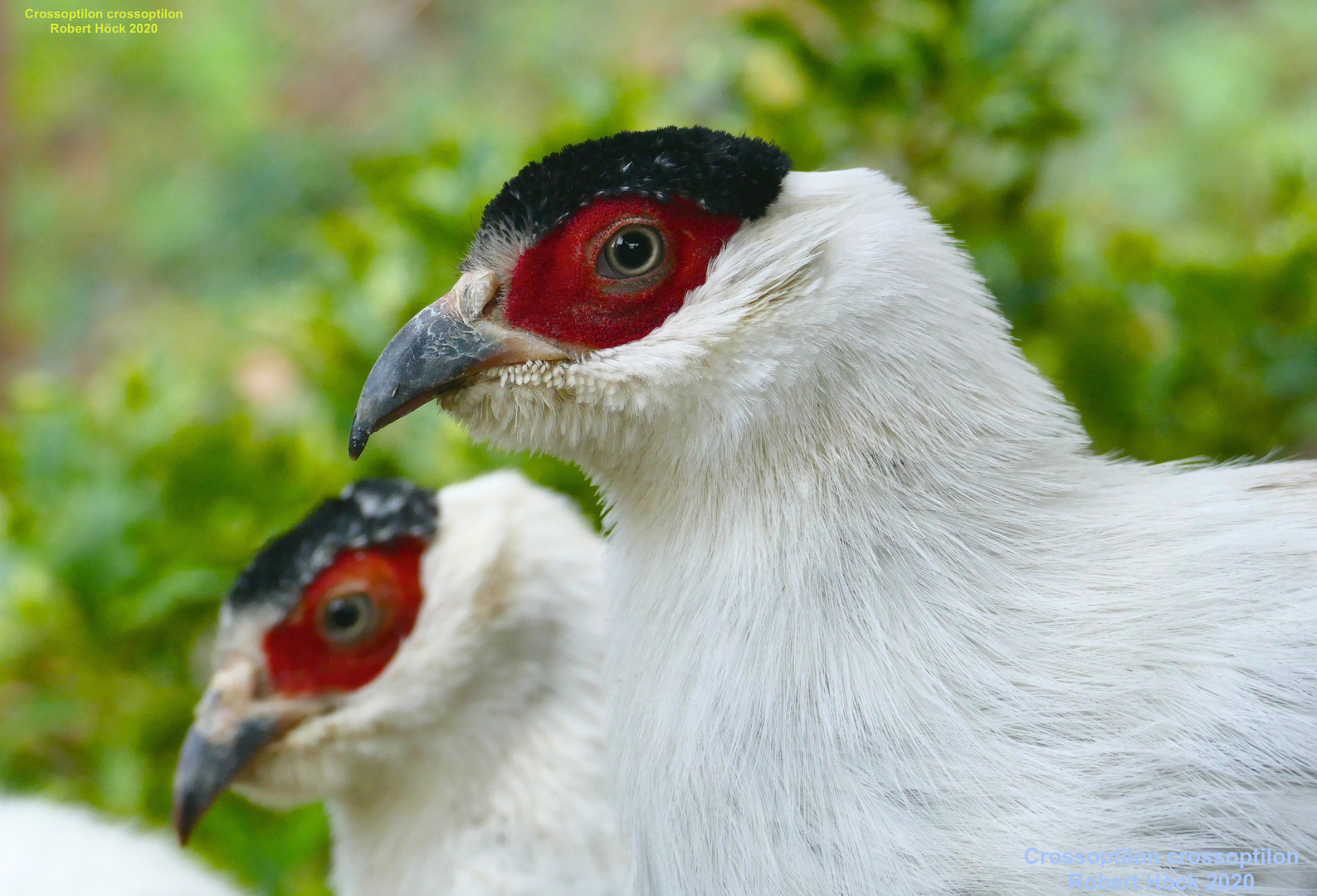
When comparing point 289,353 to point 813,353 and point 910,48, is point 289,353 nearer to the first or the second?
point 910,48

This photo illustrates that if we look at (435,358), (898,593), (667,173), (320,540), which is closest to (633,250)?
(667,173)

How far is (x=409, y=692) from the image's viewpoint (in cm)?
192

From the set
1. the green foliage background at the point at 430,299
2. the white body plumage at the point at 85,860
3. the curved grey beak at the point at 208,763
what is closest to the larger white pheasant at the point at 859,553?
the curved grey beak at the point at 208,763

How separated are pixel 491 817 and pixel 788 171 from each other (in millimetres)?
1207

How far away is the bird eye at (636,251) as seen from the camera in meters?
1.41

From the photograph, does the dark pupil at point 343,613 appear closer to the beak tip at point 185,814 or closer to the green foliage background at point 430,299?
the beak tip at point 185,814

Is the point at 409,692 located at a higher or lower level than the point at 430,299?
lower

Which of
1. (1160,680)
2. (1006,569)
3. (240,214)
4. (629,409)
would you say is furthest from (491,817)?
(240,214)

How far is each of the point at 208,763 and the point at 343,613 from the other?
36 centimetres

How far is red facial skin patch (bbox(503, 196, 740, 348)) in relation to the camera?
4.61 feet

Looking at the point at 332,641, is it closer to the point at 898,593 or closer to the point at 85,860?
the point at 85,860

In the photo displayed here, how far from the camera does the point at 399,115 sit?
7.71m

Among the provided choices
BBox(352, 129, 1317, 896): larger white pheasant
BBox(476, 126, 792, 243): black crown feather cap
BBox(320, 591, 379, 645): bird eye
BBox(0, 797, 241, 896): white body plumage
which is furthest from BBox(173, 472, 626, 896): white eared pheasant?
BBox(476, 126, 792, 243): black crown feather cap

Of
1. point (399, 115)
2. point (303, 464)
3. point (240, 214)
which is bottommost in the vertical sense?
point (303, 464)
